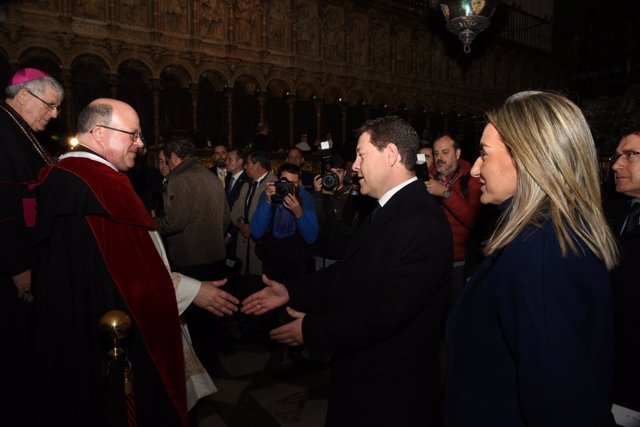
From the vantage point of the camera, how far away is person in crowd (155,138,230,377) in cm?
390

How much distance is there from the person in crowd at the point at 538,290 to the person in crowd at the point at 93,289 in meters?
1.37

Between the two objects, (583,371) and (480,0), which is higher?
(480,0)

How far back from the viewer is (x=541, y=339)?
1.07 meters

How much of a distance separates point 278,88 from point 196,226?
23.9 ft

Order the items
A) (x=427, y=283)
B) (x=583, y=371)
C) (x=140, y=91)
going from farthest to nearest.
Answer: (x=140, y=91)
(x=427, y=283)
(x=583, y=371)

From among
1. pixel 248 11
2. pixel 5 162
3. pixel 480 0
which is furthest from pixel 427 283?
pixel 248 11

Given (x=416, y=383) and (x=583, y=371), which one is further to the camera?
(x=416, y=383)

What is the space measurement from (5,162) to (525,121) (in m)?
3.07

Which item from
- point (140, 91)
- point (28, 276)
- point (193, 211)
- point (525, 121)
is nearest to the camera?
point (525, 121)

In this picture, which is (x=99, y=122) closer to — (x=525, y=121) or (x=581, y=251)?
(x=525, y=121)

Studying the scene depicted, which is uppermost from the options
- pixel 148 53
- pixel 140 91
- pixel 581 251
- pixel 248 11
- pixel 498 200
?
pixel 248 11

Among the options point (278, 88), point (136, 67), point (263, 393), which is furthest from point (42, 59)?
point (263, 393)

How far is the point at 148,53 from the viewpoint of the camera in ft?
28.2

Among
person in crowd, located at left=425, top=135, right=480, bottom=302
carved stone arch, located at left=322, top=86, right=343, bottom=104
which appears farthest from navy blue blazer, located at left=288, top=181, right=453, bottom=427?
carved stone arch, located at left=322, top=86, right=343, bottom=104
